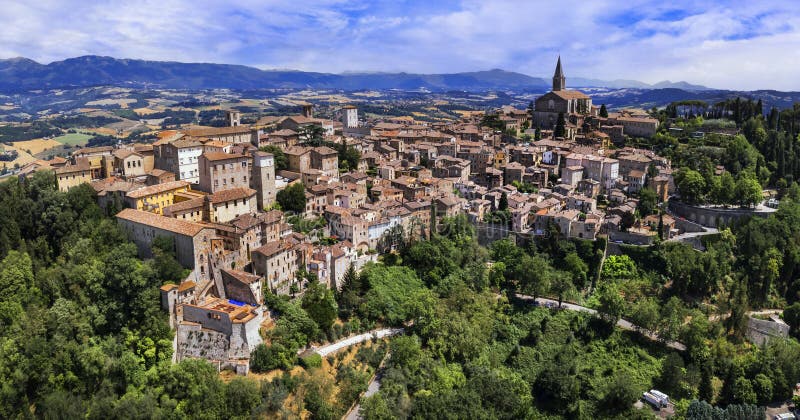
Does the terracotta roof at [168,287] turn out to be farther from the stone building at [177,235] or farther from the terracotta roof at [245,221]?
the terracotta roof at [245,221]

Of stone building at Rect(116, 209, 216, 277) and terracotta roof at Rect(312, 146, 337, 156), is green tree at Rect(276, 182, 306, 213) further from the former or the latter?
stone building at Rect(116, 209, 216, 277)

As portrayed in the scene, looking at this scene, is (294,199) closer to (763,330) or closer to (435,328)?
(435,328)

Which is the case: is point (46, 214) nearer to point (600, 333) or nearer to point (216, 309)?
point (216, 309)

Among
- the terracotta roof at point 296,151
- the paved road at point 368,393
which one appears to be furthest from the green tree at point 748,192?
the terracotta roof at point 296,151

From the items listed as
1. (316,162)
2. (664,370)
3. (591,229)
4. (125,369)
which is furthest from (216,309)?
(591,229)

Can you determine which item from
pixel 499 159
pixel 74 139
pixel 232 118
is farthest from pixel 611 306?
pixel 74 139

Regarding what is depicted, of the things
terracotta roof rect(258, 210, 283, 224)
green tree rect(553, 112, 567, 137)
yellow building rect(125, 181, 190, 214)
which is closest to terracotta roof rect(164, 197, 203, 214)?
yellow building rect(125, 181, 190, 214)

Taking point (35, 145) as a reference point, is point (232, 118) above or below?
above

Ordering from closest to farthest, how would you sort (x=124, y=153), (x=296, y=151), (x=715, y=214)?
(x=124, y=153)
(x=715, y=214)
(x=296, y=151)
